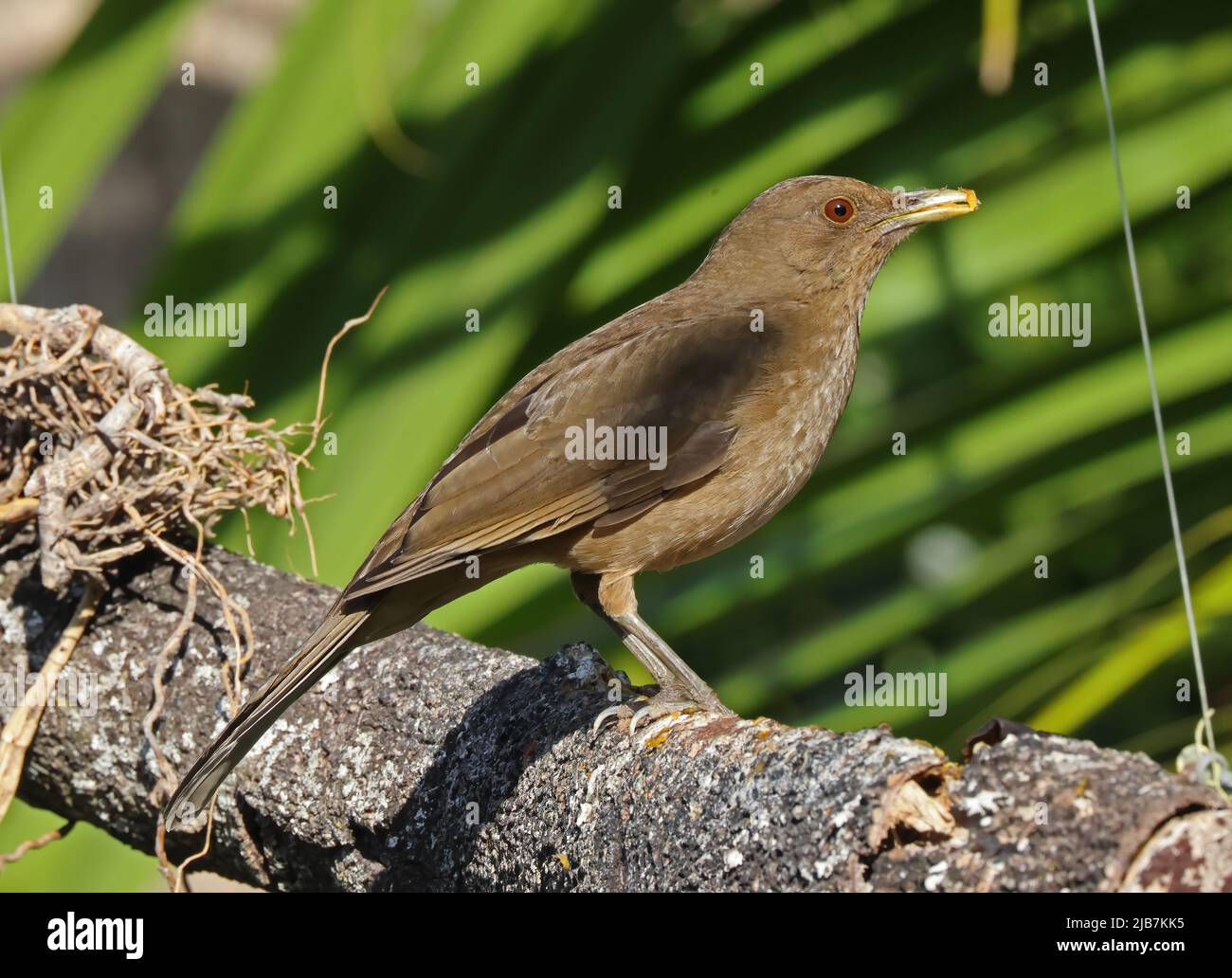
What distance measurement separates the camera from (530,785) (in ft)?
7.56

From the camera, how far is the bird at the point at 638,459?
119 inches

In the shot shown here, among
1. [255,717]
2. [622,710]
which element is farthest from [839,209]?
[255,717]

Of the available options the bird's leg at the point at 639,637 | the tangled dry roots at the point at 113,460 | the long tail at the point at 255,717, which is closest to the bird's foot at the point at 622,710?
the bird's leg at the point at 639,637

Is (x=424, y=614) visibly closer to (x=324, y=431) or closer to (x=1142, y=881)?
(x=324, y=431)

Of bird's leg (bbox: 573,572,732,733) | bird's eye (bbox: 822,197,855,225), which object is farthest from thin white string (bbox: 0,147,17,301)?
bird's eye (bbox: 822,197,855,225)

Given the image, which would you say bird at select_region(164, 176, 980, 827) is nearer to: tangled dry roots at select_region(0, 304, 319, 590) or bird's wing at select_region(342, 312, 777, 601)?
bird's wing at select_region(342, 312, 777, 601)

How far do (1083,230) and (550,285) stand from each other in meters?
1.10

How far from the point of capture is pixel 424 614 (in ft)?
9.89

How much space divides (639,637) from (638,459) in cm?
38

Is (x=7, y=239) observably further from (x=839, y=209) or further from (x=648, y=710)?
(x=839, y=209)

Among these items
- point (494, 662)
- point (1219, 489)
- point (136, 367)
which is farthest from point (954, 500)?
point (136, 367)

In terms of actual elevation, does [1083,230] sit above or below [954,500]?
above

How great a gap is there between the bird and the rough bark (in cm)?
29

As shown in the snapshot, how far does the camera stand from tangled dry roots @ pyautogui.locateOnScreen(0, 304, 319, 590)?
283cm
